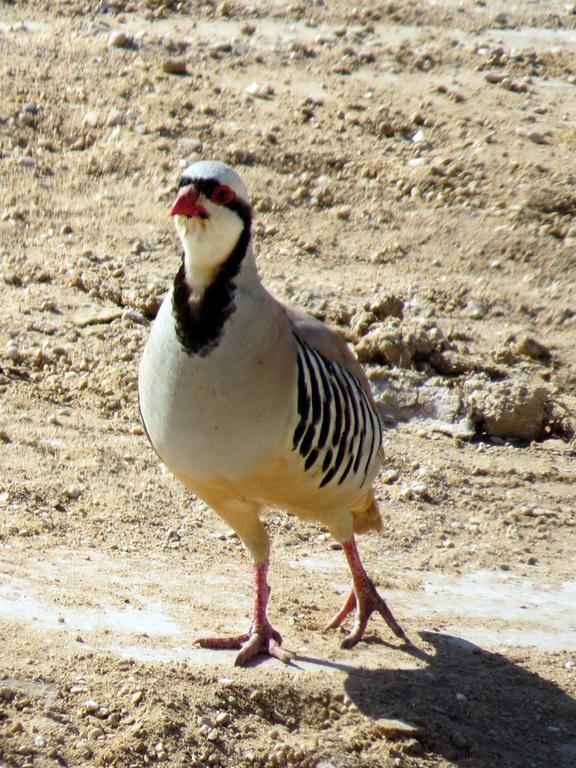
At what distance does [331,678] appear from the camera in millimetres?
4586

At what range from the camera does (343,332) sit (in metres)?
7.51

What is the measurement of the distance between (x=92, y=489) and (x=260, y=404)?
1.90 metres

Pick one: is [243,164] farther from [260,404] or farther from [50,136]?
[260,404]

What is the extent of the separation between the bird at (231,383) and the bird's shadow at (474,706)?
39cm

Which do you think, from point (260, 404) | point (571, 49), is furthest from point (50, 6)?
point (260, 404)

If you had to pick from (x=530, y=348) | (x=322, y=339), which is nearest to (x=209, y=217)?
(x=322, y=339)

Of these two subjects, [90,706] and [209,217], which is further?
[209,217]

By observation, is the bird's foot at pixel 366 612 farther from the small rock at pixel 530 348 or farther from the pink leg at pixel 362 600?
the small rock at pixel 530 348

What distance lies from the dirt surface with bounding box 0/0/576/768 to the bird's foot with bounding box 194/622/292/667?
0.06 m

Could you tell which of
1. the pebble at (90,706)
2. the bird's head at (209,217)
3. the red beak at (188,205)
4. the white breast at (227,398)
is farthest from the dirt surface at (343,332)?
the red beak at (188,205)

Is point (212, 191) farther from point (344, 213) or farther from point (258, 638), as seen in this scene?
point (344, 213)

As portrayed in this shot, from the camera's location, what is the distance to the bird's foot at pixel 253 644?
4.63 metres

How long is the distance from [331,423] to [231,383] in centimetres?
47

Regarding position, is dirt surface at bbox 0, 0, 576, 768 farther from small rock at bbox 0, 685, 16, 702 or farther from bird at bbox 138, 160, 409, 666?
bird at bbox 138, 160, 409, 666
